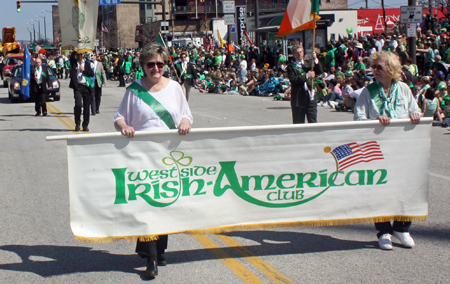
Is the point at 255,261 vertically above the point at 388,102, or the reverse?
the point at 388,102

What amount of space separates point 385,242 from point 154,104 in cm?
240

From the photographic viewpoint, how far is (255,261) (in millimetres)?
4766

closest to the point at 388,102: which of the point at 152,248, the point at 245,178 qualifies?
the point at 245,178

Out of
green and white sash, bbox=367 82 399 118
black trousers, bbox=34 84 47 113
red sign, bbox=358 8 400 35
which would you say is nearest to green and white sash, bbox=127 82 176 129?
green and white sash, bbox=367 82 399 118

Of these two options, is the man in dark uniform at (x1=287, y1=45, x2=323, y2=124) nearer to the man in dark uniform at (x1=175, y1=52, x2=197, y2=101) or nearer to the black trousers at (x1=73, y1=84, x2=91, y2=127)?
the black trousers at (x1=73, y1=84, x2=91, y2=127)

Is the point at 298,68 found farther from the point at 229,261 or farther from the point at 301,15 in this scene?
the point at 229,261

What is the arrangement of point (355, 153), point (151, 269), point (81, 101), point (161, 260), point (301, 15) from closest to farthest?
point (151, 269)
point (161, 260)
point (355, 153)
point (301, 15)
point (81, 101)

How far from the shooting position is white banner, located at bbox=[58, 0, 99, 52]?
15.3m

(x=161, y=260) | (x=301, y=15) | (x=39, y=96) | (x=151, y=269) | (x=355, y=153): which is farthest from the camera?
(x=39, y=96)

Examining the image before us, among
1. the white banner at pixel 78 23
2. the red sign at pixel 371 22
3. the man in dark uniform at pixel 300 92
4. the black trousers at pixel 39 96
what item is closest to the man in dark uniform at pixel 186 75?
the white banner at pixel 78 23

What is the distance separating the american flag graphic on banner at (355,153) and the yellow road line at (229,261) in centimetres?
122

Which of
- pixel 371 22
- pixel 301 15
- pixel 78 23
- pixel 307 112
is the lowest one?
pixel 307 112

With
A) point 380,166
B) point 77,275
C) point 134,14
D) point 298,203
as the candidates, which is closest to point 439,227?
point 380,166

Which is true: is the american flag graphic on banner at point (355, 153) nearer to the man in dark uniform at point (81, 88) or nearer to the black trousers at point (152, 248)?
the black trousers at point (152, 248)
